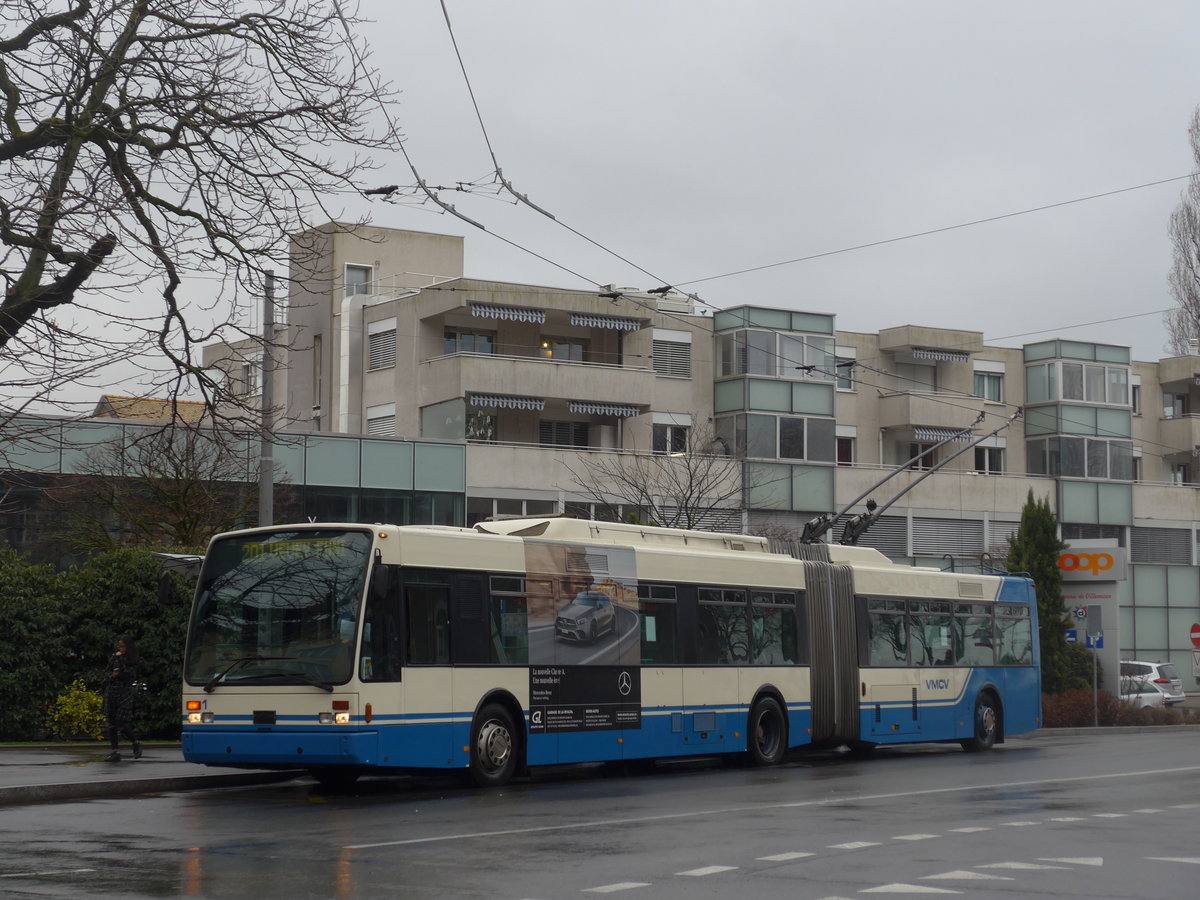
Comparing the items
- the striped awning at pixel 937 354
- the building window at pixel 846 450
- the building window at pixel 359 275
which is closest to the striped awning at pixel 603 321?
the building window at pixel 359 275

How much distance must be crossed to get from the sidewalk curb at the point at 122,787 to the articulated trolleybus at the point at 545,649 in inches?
31.7

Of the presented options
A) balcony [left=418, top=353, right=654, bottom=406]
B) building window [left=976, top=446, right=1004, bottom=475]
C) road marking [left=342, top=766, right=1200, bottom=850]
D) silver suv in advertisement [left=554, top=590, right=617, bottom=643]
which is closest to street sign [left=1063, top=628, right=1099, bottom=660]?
balcony [left=418, top=353, right=654, bottom=406]

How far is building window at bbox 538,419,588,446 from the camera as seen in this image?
2010 inches

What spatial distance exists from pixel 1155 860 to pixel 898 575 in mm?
14064

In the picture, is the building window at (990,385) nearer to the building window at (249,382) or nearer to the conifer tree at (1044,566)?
the conifer tree at (1044,566)

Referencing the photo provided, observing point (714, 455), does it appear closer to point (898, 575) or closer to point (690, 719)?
point (898, 575)

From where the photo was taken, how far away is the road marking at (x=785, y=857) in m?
11.7

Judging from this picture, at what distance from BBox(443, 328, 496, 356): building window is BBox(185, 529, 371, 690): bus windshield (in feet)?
105

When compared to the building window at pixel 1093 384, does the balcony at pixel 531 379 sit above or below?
below

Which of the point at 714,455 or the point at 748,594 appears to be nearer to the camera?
the point at 748,594

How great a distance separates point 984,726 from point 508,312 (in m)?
23.9

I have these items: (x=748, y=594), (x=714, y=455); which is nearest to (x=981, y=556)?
(x=714, y=455)

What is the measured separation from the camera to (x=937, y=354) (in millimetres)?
57656

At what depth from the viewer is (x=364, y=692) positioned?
1684 cm
